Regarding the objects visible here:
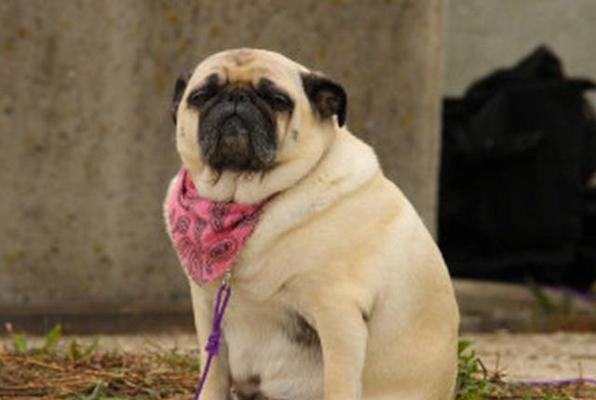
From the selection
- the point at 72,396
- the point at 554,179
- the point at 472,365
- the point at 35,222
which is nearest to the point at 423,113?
the point at 554,179

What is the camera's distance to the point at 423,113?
22.2 feet

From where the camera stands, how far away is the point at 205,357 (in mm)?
3857

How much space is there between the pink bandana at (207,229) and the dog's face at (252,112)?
10cm

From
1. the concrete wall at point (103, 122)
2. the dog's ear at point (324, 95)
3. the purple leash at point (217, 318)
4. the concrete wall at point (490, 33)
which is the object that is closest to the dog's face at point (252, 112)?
the dog's ear at point (324, 95)

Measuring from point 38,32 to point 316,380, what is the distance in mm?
3026

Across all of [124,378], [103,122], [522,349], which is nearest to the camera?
[124,378]

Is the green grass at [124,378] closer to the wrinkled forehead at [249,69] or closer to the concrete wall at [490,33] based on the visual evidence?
the wrinkled forehead at [249,69]

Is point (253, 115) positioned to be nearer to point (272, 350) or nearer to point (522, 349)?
point (272, 350)

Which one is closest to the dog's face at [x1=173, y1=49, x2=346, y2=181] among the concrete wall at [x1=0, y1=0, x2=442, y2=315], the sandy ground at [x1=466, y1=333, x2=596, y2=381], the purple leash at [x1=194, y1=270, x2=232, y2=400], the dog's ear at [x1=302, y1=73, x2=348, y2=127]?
the dog's ear at [x1=302, y1=73, x2=348, y2=127]

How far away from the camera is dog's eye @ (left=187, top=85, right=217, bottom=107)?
3703mm

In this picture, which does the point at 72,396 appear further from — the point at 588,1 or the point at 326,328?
the point at 588,1

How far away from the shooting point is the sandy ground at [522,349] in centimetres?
516

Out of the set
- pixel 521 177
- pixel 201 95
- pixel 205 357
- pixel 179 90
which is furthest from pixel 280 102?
pixel 521 177

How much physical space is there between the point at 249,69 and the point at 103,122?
110 inches
